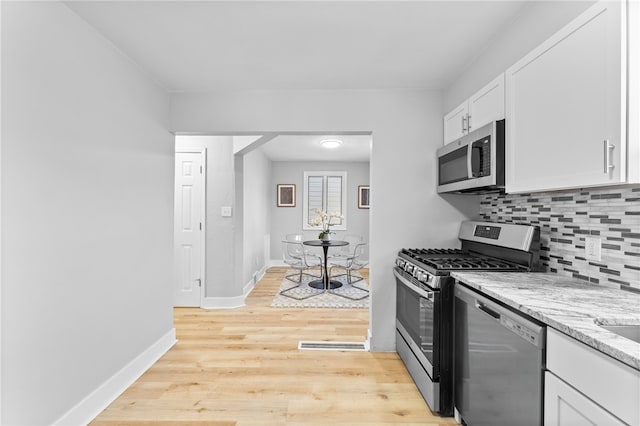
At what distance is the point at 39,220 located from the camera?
5.27ft

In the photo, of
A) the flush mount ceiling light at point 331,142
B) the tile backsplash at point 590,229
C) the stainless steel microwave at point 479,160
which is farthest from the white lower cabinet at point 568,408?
the flush mount ceiling light at point 331,142

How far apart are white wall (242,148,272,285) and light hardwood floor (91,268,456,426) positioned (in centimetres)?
148

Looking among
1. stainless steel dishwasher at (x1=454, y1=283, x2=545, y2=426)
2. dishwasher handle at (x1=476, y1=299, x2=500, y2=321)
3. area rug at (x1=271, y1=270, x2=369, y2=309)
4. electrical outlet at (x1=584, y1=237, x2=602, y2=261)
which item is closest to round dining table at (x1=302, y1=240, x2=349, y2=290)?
area rug at (x1=271, y1=270, x2=369, y2=309)

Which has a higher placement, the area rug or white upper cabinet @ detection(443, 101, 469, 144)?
white upper cabinet @ detection(443, 101, 469, 144)

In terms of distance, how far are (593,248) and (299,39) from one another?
2.03 metres

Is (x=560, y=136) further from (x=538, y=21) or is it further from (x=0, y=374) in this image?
(x=0, y=374)

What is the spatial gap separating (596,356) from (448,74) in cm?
227

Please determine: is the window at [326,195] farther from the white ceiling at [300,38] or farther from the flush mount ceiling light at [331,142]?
the white ceiling at [300,38]

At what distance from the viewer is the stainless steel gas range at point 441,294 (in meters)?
1.96

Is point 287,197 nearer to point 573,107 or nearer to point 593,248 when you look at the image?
point 593,248

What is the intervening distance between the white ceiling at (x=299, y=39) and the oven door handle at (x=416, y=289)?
1620 millimetres

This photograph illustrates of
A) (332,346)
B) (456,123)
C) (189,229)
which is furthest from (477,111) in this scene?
(189,229)

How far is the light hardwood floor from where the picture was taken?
201cm

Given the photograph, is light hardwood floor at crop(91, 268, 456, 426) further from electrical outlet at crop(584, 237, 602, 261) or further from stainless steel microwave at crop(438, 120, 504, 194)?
stainless steel microwave at crop(438, 120, 504, 194)
